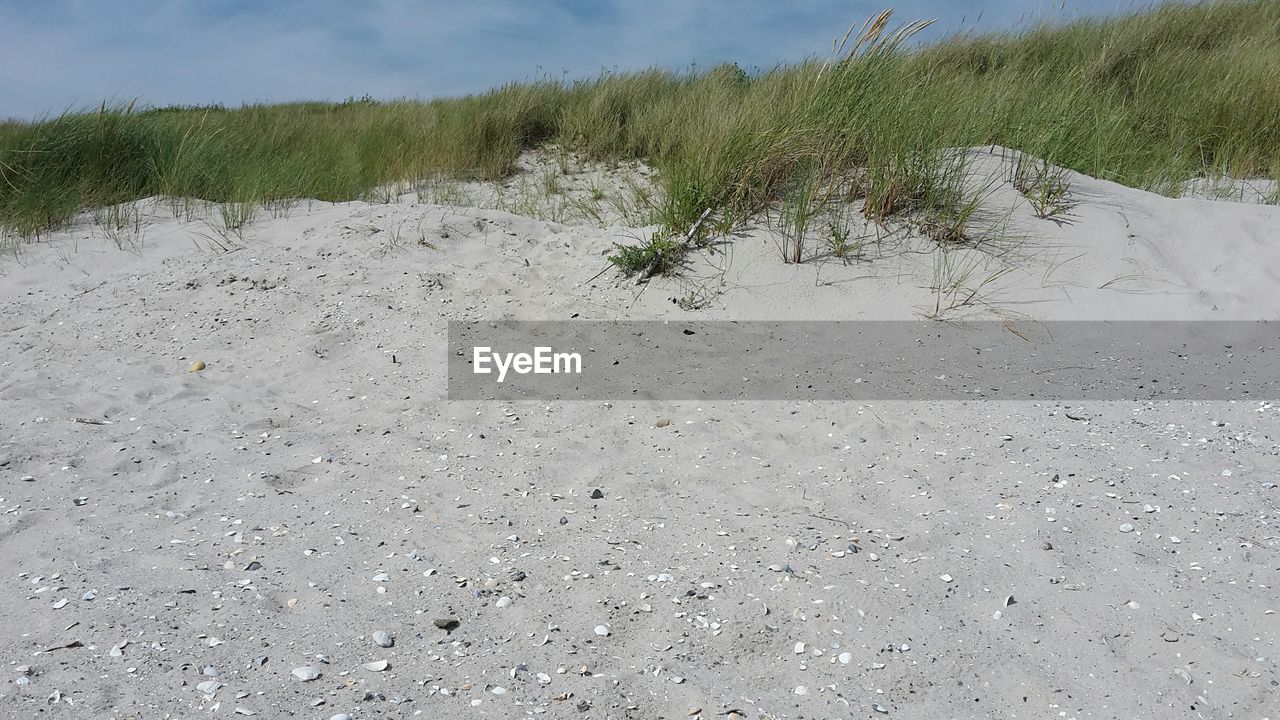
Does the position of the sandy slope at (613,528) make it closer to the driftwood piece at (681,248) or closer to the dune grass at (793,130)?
the driftwood piece at (681,248)

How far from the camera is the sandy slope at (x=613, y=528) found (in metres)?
1.95

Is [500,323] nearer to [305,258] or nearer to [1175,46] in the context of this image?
[305,258]

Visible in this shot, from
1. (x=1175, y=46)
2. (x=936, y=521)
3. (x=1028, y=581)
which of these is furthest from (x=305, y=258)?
(x=1175, y=46)

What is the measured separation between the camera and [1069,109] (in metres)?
5.62
